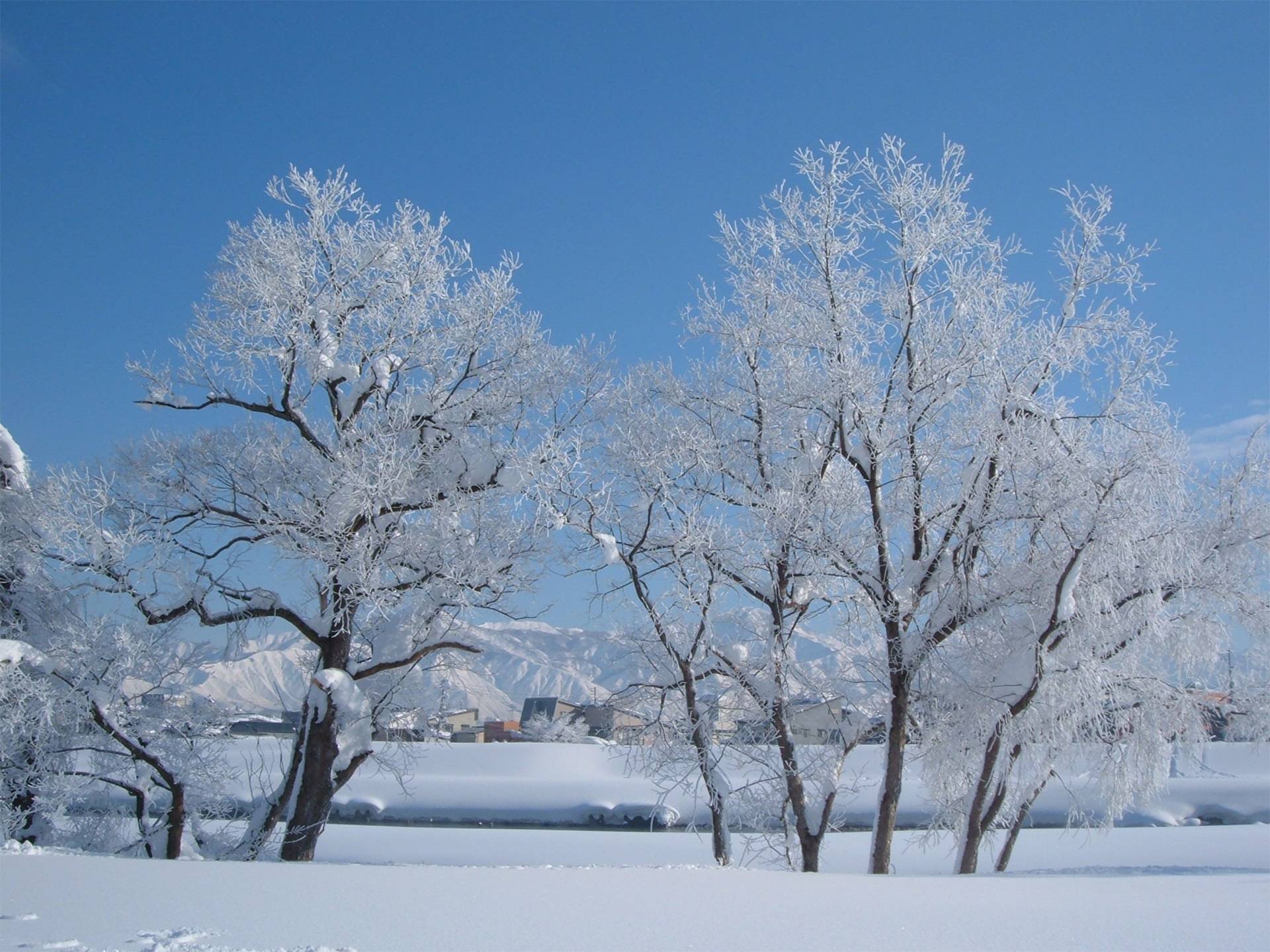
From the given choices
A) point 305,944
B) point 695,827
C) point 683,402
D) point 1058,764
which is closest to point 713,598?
point 683,402

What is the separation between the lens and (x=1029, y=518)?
30.8 feet

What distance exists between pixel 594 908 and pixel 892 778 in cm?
576

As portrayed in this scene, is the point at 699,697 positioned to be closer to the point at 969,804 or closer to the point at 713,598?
the point at 713,598

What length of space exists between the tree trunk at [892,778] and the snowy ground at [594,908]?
2.47 m

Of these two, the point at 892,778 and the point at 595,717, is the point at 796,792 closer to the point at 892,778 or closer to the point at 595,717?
the point at 892,778

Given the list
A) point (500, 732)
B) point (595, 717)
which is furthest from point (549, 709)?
point (595, 717)

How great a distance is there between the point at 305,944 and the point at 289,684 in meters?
12.4

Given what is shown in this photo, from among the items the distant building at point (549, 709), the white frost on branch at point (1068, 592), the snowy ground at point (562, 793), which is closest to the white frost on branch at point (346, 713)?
the white frost on branch at point (1068, 592)

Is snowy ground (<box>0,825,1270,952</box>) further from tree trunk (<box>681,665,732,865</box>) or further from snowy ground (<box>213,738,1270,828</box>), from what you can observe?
snowy ground (<box>213,738,1270,828</box>)

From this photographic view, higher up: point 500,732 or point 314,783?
point 314,783

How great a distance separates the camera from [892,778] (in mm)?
9875

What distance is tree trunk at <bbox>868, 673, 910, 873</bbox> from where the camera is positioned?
9.79 meters

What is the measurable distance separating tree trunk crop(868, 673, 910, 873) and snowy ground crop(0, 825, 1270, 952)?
2.47m

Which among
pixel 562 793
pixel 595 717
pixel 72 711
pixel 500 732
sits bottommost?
pixel 500 732
